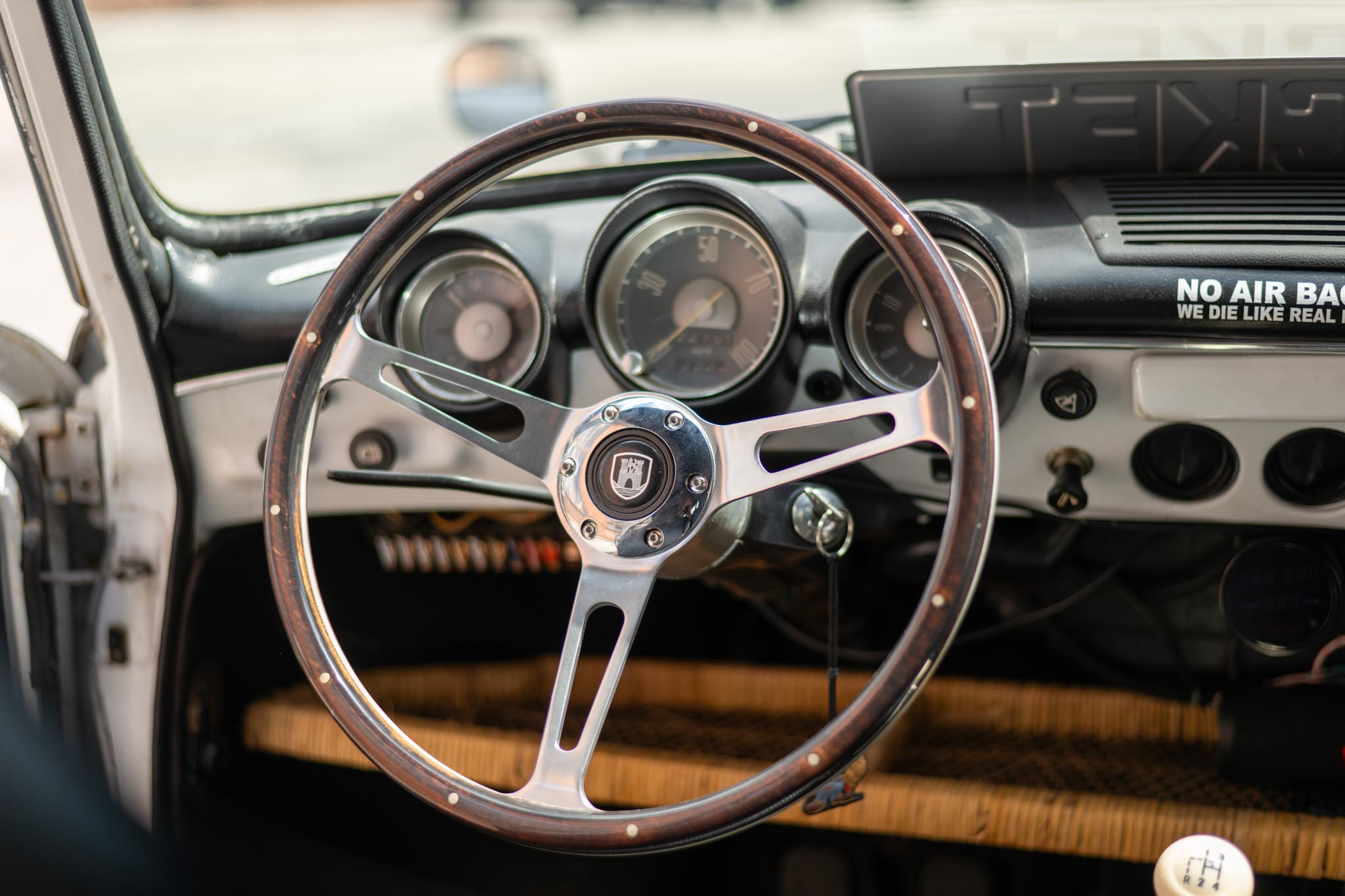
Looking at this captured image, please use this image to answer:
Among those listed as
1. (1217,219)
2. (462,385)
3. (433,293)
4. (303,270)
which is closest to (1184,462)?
(1217,219)

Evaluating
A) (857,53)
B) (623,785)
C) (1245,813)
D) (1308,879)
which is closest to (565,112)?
(857,53)

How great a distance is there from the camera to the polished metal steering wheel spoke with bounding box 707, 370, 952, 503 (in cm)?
104

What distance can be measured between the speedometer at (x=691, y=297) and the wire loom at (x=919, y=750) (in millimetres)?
570

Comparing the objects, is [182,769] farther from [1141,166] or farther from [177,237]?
[1141,166]

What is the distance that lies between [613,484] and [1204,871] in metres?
0.77

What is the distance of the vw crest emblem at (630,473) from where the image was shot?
1155mm

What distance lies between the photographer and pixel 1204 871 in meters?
1.24

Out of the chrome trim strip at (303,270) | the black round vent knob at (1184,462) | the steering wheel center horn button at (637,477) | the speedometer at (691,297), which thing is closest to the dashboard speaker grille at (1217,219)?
the black round vent knob at (1184,462)

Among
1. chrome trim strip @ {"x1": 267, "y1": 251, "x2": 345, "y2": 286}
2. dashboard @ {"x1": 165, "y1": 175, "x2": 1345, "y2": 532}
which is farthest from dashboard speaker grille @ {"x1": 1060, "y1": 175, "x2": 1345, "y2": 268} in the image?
chrome trim strip @ {"x1": 267, "y1": 251, "x2": 345, "y2": 286}

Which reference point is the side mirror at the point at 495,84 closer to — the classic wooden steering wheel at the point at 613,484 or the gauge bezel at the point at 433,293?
the gauge bezel at the point at 433,293

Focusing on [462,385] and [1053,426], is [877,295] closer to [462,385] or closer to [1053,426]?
[1053,426]

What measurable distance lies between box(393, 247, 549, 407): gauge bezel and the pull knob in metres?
0.69

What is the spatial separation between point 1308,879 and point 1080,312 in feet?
2.60

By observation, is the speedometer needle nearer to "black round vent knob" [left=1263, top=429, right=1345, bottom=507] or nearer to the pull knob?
the pull knob
